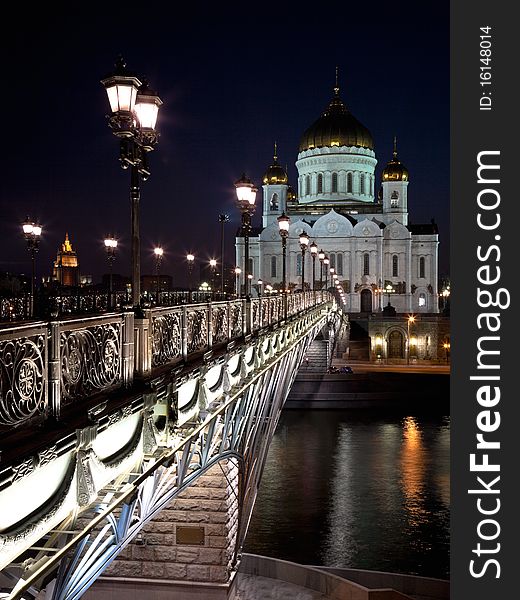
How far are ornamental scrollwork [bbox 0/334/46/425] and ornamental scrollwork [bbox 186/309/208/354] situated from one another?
178 inches

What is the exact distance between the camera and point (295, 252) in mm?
93125

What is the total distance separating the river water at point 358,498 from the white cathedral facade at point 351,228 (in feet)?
169

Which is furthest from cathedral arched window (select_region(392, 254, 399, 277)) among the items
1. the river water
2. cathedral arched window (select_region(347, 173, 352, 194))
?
the river water

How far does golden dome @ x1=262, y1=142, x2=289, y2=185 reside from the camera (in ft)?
Answer: 316

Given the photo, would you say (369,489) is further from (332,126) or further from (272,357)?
(332,126)

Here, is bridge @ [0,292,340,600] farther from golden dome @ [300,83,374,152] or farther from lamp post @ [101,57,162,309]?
golden dome @ [300,83,374,152]

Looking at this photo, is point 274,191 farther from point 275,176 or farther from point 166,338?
point 166,338

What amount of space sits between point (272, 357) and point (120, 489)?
9.09 meters

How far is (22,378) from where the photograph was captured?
17.6 feet

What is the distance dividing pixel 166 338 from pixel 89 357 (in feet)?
9.17

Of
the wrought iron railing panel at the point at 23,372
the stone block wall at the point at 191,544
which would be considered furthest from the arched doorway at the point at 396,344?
the wrought iron railing panel at the point at 23,372

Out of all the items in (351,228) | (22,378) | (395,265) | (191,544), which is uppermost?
(351,228)

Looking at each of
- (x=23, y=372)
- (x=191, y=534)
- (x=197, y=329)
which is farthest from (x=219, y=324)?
(x=23, y=372)

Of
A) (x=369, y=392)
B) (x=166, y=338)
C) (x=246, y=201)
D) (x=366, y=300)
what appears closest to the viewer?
(x=166, y=338)
